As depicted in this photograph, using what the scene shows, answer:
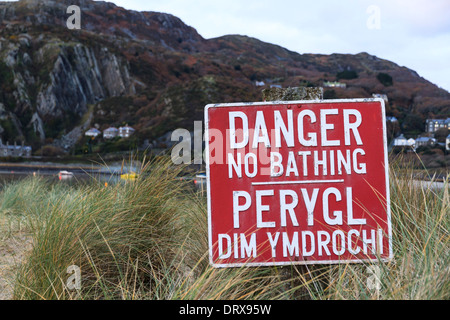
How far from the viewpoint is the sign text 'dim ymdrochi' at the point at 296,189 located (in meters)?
2.42

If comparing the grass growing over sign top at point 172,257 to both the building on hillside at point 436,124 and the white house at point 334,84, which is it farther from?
the white house at point 334,84

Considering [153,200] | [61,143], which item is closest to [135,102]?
[61,143]

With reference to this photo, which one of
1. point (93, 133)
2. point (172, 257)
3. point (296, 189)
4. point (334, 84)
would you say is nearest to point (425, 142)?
point (334, 84)

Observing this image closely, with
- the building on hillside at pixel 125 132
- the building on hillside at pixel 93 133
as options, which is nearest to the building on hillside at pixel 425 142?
the building on hillside at pixel 125 132

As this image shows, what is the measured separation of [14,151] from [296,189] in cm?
12412

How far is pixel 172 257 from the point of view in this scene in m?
3.71

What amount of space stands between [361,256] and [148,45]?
152 metres

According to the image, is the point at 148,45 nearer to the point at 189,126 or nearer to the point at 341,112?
the point at 189,126

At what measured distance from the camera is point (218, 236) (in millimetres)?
2447

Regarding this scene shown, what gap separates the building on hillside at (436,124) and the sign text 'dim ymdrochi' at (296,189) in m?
100

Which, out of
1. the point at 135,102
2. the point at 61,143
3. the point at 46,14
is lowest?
the point at 61,143

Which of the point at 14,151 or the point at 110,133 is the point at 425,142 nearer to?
the point at 110,133

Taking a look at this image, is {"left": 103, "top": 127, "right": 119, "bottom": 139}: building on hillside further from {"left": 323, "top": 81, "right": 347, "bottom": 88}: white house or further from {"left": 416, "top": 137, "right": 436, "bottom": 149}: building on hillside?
{"left": 416, "top": 137, "right": 436, "bottom": 149}: building on hillside
